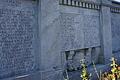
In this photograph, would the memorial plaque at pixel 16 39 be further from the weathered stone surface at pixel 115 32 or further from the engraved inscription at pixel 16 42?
the weathered stone surface at pixel 115 32

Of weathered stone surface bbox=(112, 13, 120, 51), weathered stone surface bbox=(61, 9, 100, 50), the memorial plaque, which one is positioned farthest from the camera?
weathered stone surface bbox=(112, 13, 120, 51)

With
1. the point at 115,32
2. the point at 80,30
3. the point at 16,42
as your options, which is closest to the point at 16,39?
the point at 16,42

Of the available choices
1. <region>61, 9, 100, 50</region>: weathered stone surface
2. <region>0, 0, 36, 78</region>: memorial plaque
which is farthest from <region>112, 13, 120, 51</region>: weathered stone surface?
<region>0, 0, 36, 78</region>: memorial plaque

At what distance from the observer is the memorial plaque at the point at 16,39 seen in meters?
5.04

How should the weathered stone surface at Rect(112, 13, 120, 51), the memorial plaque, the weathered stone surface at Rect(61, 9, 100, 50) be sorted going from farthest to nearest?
the weathered stone surface at Rect(112, 13, 120, 51) → the weathered stone surface at Rect(61, 9, 100, 50) → the memorial plaque

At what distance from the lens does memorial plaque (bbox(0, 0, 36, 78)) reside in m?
5.04

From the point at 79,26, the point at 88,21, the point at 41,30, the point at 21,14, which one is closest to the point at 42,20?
the point at 41,30

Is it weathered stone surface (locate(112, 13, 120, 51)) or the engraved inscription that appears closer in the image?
the engraved inscription

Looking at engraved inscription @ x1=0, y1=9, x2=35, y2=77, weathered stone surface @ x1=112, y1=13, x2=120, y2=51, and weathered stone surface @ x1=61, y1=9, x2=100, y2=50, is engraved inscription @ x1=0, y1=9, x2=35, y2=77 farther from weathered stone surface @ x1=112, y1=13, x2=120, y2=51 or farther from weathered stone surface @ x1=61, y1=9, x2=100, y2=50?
weathered stone surface @ x1=112, y1=13, x2=120, y2=51

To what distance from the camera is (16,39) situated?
5.30m

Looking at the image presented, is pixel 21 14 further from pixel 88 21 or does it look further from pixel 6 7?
pixel 88 21

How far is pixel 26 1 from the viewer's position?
5555mm

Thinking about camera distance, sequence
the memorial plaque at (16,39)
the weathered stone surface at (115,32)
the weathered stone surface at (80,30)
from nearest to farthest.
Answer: the memorial plaque at (16,39) < the weathered stone surface at (80,30) < the weathered stone surface at (115,32)

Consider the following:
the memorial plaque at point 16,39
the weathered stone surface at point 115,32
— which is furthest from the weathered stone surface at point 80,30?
the weathered stone surface at point 115,32
